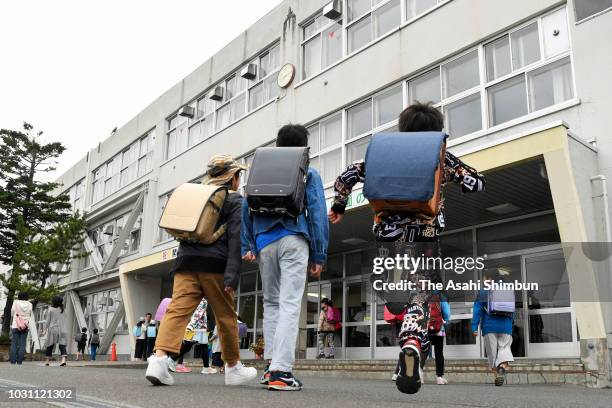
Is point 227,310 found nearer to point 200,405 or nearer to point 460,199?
point 200,405

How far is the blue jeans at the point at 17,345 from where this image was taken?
533 inches

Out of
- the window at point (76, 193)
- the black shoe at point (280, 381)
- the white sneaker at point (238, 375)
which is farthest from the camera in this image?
the window at point (76, 193)

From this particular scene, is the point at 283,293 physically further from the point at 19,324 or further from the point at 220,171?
the point at 19,324

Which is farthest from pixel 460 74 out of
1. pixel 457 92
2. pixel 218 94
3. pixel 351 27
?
pixel 218 94

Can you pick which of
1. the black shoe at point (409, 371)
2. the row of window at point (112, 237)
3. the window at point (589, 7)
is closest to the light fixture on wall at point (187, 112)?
the row of window at point (112, 237)

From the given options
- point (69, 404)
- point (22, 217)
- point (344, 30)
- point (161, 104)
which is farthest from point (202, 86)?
point (69, 404)

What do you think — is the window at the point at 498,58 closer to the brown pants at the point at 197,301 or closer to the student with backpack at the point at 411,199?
the student with backpack at the point at 411,199

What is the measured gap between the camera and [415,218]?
365 cm

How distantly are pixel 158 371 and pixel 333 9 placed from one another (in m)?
13.6

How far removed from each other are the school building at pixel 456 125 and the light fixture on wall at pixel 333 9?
7.7 inches

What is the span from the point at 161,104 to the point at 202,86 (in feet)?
11.9

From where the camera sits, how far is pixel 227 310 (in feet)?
15.3

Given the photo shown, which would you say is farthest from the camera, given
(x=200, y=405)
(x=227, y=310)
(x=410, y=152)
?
(x=227, y=310)

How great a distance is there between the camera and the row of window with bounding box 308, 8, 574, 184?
1102cm
